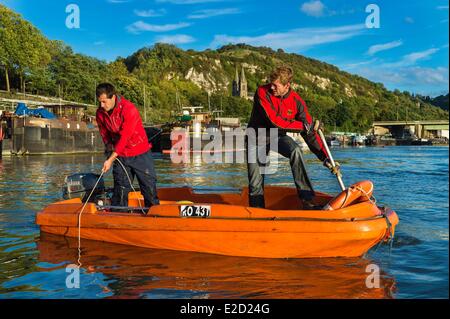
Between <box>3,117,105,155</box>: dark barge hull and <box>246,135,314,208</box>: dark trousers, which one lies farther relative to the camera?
<box>3,117,105,155</box>: dark barge hull

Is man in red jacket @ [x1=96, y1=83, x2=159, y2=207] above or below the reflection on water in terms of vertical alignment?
above

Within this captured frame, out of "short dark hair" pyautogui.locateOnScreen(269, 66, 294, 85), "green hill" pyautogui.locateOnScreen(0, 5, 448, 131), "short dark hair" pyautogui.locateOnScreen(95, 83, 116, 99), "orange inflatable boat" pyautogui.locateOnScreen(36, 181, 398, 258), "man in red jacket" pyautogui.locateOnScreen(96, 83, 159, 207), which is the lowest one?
"orange inflatable boat" pyautogui.locateOnScreen(36, 181, 398, 258)

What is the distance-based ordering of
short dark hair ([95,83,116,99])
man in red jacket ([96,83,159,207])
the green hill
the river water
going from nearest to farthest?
the river water
short dark hair ([95,83,116,99])
man in red jacket ([96,83,159,207])
the green hill

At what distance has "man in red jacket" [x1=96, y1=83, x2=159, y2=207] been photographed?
8.47 m

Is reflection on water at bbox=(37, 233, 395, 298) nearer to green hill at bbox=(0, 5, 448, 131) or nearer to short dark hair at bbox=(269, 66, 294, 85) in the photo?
short dark hair at bbox=(269, 66, 294, 85)

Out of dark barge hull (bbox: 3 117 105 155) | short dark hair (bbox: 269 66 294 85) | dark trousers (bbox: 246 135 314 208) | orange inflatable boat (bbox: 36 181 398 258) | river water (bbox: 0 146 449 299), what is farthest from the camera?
dark barge hull (bbox: 3 117 105 155)

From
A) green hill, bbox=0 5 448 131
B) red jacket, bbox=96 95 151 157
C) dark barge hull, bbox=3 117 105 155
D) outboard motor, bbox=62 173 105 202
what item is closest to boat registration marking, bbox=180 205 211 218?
red jacket, bbox=96 95 151 157

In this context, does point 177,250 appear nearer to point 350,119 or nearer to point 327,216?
point 327,216

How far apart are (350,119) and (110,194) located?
164257 millimetres

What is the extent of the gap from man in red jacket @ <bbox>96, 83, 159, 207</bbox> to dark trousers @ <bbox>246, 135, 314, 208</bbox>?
191 centimetres

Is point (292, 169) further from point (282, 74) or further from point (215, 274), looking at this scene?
point (215, 274)

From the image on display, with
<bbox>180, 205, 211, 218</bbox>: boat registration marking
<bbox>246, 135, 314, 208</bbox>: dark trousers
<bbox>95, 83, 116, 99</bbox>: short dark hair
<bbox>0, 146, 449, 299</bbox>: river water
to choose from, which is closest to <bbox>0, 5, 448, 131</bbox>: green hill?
<bbox>246, 135, 314, 208</bbox>: dark trousers
